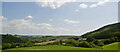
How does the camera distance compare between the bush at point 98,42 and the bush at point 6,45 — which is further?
the bush at point 6,45

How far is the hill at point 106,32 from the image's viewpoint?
30.5 ft

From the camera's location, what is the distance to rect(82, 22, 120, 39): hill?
930 centimetres

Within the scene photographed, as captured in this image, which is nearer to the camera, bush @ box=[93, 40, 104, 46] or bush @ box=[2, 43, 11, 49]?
bush @ box=[93, 40, 104, 46]

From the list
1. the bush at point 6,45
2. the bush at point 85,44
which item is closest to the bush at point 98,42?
the bush at point 85,44

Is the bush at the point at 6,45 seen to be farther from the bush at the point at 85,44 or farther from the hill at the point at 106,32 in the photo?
the hill at the point at 106,32

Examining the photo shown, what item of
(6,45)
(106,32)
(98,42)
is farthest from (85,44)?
(6,45)

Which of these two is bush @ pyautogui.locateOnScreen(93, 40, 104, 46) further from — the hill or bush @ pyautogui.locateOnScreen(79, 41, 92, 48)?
bush @ pyautogui.locateOnScreen(79, 41, 92, 48)

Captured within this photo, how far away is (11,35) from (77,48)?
5.59 meters

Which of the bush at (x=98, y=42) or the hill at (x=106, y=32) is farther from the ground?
the hill at (x=106, y=32)

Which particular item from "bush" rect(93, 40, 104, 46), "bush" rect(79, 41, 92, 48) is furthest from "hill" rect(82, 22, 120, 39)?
"bush" rect(79, 41, 92, 48)

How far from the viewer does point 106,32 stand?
9.55 metres

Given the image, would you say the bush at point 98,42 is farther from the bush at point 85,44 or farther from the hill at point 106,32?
the bush at point 85,44

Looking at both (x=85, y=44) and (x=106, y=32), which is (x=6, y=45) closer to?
(x=85, y=44)

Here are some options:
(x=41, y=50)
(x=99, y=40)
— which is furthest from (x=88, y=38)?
(x=41, y=50)
